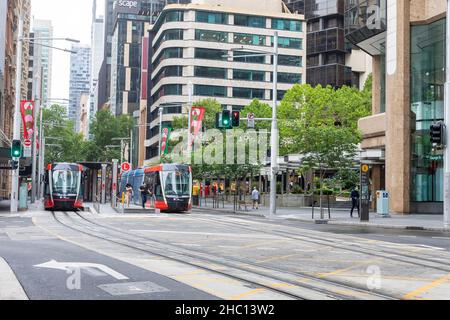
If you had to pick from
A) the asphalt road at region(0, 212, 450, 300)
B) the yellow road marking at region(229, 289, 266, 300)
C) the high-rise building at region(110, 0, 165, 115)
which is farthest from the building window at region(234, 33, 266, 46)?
the yellow road marking at region(229, 289, 266, 300)

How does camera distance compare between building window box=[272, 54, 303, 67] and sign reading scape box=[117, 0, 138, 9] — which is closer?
building window box=[272, 54, 303, 67]

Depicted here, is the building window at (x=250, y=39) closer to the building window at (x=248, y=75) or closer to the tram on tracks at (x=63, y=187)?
the building window at (x=248, y=75)

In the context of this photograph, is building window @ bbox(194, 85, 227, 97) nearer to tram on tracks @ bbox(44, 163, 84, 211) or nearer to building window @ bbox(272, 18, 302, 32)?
building window @ bbox(272, 18, 302, 32)

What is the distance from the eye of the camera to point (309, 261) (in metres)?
13.3

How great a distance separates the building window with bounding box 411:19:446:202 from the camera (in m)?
38.1

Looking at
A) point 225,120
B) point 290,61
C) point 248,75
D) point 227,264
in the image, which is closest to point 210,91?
point 248,75

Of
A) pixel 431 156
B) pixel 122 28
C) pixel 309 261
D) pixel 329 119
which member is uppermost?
pixel 122 28

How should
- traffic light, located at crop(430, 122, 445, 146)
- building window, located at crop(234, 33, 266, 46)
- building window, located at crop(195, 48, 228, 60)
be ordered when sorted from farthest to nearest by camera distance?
building window, located at crop(234, 33, 266, 46) < building window, located at crop(195, 48, 228, 60) < traffic light, located at crop(430, 122, 445, 146)

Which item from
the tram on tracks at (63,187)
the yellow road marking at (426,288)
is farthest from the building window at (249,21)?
the yellow road marking at (426,288)

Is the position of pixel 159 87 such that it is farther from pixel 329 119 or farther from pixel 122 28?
pixel 122 28

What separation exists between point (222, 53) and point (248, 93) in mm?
7543
